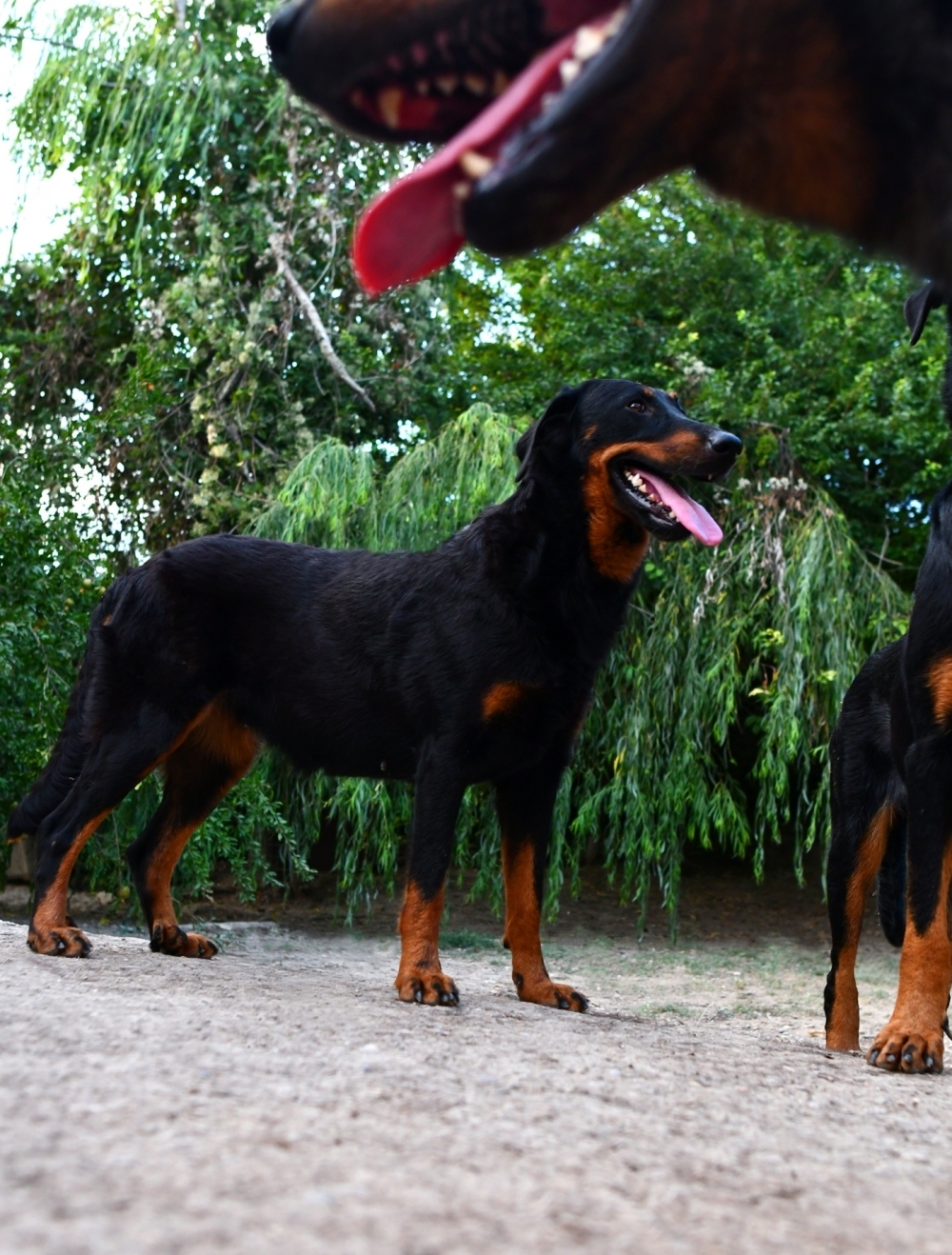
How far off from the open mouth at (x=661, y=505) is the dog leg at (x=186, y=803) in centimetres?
202

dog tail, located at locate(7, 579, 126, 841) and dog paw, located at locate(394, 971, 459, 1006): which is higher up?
dog tail, located at locate(7, 579, 126, 841)

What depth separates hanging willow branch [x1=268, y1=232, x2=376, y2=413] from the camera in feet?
30.6

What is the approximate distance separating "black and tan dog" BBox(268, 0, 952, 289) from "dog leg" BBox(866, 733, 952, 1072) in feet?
6.88

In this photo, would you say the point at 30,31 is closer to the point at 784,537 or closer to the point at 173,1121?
the point at 784,537

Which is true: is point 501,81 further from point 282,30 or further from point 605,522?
point 605,522

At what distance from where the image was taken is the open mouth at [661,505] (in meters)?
4.69

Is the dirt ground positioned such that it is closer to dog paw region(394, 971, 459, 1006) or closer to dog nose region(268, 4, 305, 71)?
dog paw region(394, 971, 459, 1006)

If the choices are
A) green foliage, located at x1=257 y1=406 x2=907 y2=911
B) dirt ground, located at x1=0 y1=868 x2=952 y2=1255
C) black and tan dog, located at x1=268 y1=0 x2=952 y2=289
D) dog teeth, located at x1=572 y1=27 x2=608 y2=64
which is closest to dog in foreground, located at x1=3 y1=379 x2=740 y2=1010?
dirt ground, located at x1=0 y1=868 x2=952 y2=1255

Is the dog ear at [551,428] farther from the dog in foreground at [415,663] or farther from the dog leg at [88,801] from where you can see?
the dog leg at [88,801]

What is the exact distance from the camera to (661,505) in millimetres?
4812

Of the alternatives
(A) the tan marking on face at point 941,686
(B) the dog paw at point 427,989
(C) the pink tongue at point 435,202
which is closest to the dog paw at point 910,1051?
(A) the tan marking on face at point 941,686

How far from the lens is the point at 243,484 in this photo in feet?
30.6

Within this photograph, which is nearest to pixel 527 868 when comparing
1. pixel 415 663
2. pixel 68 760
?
pixel 415 663

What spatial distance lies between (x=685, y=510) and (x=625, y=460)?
33cm
